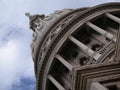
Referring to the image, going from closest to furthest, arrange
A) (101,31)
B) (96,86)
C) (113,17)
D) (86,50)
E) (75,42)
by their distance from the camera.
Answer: (96,86), (86,50), (101,31), (75,42), (113,17)

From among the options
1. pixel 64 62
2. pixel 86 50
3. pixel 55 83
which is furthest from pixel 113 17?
pixel 55 83

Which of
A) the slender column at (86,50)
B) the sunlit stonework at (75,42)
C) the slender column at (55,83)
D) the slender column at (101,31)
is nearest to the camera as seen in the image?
the slender column at (86,50)

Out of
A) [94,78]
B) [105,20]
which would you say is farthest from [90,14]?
[94,78]

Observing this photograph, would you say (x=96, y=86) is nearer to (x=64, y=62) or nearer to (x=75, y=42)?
(x=64, y=62)

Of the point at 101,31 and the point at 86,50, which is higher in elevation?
the point at 101,31

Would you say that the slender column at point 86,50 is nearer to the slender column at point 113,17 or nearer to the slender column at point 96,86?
the slender column at point 113,17

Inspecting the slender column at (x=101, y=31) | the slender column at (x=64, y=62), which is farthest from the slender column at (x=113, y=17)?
the slender column at (x=64, y=62)

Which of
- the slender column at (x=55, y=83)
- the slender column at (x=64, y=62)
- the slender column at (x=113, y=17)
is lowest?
the slender column at (x=55, y=83)

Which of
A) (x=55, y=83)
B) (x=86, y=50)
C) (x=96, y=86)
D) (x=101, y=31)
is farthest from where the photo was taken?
(x=55, y=83)

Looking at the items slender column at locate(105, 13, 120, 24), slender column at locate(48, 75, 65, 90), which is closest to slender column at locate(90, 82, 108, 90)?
slender column at locate(48, 75, 65, 90)

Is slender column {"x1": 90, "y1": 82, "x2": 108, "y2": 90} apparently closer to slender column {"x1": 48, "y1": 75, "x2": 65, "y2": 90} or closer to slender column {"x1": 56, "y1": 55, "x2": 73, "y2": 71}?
slender column {"x1": 56, "y1": 55, "x2": 73, "y2": 71}

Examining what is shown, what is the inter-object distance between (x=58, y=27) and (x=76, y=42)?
6178mm

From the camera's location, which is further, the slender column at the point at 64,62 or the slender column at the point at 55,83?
the slender column at the point at 55,83

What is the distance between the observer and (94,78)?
18.7 meters
